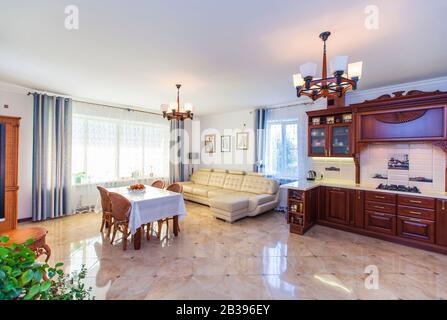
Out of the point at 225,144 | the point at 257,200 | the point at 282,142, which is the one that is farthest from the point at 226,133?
the point at 257,200

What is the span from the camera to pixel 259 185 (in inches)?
203

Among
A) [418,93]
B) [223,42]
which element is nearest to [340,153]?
[418,93]

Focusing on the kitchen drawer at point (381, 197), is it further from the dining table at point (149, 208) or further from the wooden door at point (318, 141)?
the dining table at point (149, 208)

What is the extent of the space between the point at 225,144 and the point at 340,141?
3.20 m

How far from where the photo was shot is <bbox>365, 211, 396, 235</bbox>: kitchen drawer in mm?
3352

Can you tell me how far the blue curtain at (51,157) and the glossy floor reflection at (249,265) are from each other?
2.26 feet

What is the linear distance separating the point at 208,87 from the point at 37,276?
3.61 meters

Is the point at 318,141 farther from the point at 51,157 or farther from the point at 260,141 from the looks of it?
the point at 51,157

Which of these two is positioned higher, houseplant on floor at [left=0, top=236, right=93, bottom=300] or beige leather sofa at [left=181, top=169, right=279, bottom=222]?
houseplant on floor at [left=0, top=236, right=93, bottom=300]

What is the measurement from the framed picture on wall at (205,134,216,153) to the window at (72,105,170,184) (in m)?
1.26

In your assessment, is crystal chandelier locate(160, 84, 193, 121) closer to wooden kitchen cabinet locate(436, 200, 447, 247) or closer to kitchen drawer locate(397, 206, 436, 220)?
kitchen drawer locate(397, 206, 436, 220)

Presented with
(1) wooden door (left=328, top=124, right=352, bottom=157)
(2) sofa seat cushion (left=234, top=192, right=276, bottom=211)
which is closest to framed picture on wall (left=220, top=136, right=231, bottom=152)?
(2) sofa seat cushion (left=234, top=192, right=276, bottom=211)

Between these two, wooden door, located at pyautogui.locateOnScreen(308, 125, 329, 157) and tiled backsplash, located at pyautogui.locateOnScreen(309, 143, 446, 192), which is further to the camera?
wooden door, located at pyautogui.locateOnScreen(308, 125, 329, 157)

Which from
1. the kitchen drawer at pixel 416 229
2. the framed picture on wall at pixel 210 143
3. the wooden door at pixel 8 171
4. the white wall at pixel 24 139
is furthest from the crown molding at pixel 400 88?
the white wall at pixel 24 139
